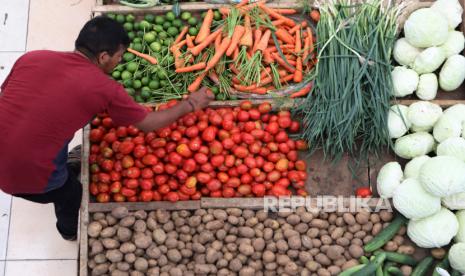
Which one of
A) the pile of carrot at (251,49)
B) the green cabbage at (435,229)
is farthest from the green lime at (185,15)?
the green cabbage at (435,229)

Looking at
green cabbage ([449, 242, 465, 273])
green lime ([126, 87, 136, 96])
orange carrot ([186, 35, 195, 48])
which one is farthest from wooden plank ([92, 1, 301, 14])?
→ green cabbage ([449, 242, 465, 273])

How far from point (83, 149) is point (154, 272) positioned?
86 cm

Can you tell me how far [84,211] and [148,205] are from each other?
1.21ft

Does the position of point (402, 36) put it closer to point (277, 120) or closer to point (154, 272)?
point (277, 120)

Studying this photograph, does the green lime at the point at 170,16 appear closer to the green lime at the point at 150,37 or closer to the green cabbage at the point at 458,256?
the green lime at the point at 150,37

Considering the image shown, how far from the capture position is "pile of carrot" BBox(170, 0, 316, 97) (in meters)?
3.15

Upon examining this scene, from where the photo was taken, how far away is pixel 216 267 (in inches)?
106

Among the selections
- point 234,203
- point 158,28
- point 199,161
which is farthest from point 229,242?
point 158,28

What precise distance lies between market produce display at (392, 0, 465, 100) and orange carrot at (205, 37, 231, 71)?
1.07 meters

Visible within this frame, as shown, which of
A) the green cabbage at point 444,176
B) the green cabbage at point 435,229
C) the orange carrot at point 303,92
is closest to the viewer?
the green cabbage at point 444,176

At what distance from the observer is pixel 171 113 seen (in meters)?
2.53

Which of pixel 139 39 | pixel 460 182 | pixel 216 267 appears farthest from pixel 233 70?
pixel 460 182

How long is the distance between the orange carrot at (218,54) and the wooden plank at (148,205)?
0.88 meters

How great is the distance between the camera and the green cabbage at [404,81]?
9.84 ft
